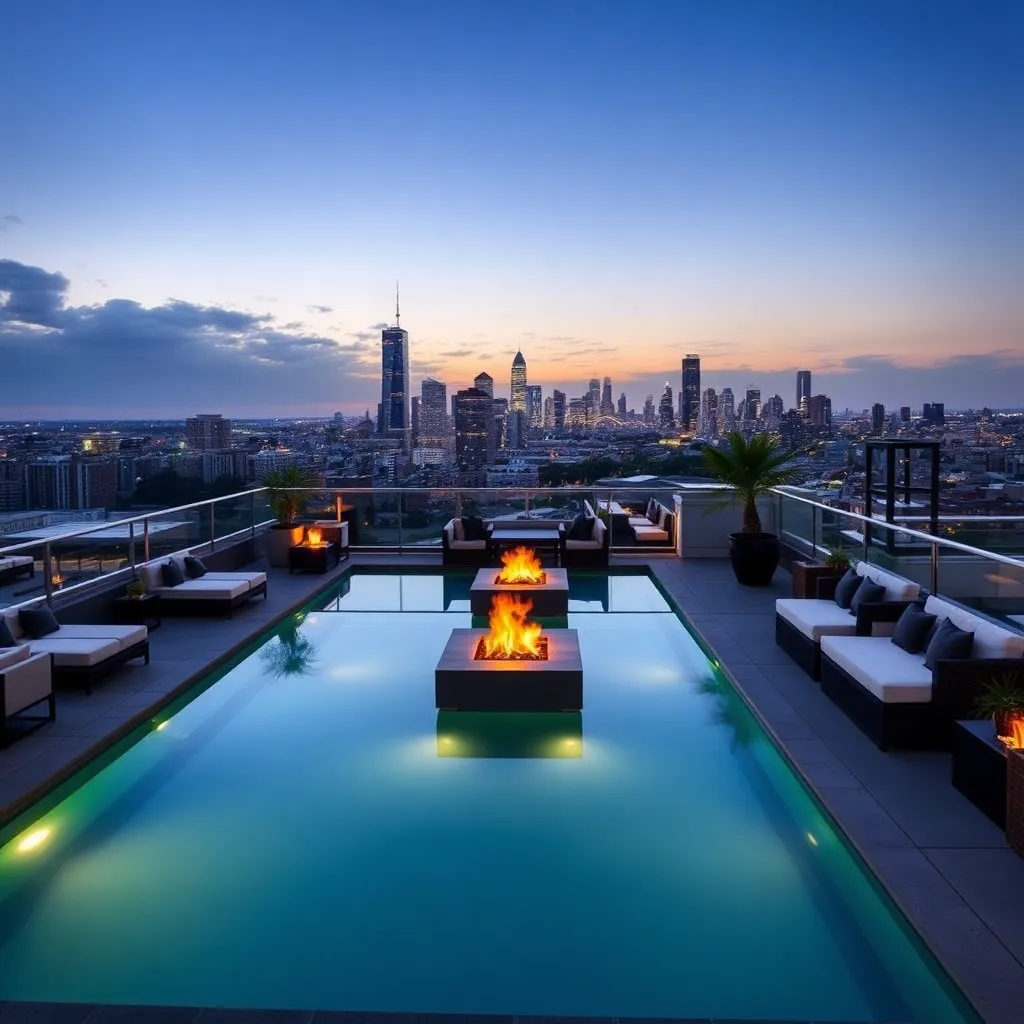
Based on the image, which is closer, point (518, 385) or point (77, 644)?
point (77, 644)

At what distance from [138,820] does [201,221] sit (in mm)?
15076

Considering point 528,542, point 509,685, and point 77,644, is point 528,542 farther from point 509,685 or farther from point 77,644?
point 77,644

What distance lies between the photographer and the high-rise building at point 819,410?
906 inches

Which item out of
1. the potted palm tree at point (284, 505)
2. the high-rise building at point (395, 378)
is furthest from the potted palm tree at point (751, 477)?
the high-rise building at point (395, 378)

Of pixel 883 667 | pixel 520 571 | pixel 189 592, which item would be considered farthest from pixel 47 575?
pixel 883 667

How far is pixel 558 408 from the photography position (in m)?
34.6

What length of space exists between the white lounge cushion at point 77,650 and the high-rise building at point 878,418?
61.3ft

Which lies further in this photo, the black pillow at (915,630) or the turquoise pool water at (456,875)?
the black pillow at (915,630)

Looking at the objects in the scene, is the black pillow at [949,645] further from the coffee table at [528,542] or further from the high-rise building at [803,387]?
the high-rise building at [803,387]

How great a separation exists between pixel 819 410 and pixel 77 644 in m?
22.6

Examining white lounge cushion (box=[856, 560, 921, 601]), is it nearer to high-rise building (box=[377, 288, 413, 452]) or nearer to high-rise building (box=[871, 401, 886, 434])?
high-rise building (box=[871, 401, 886, 434])

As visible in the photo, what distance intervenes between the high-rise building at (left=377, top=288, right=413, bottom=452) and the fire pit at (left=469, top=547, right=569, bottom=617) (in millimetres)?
17544

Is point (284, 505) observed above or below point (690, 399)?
below

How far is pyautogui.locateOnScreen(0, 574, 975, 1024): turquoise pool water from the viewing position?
302cm
